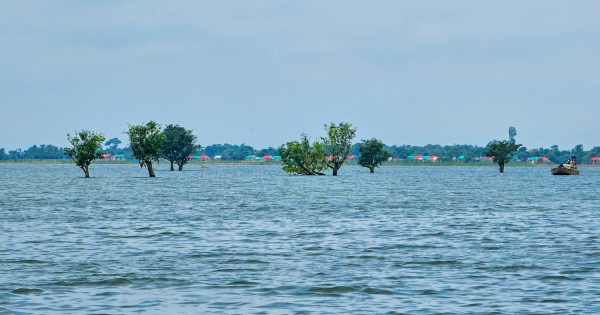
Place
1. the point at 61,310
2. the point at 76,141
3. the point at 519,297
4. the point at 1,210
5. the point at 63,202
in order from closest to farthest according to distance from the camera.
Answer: the point at 61,310 < the point at 519,297 < the point at 1,210 < the point at 63,202 < the point at 76,141

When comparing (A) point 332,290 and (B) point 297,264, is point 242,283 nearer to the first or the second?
(A) point 332,290

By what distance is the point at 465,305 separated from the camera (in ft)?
60.9

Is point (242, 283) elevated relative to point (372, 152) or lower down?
lower down

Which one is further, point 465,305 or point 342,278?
point 342,278

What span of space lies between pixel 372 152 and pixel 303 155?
50.9m

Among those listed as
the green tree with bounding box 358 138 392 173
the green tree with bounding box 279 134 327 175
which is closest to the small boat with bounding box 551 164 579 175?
the green tree with bounding box 358 138 392 173

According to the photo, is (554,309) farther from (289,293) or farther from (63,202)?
(63,202)

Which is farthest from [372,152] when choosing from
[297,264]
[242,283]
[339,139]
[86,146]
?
[242,283]

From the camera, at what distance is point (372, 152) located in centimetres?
18088

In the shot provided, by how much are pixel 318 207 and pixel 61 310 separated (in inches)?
1574

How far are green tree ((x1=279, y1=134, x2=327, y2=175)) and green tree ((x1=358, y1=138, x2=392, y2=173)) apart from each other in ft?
134

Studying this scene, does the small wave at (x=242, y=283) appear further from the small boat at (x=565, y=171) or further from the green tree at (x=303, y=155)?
the small boat at (x=565, y=171)

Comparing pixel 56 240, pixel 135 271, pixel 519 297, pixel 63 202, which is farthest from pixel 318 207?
pixel 519 297

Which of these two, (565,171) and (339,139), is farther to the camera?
(565,171)
